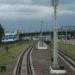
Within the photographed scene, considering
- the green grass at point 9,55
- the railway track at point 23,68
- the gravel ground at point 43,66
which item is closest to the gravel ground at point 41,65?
the gravel ground at point 43,66

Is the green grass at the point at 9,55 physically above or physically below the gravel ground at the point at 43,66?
below

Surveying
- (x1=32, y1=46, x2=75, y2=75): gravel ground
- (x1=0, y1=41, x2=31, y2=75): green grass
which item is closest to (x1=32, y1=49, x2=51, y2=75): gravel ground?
(x1=32, y1=46, x2=75, y2=75): gravel ground

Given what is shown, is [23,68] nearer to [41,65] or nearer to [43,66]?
[43,66]

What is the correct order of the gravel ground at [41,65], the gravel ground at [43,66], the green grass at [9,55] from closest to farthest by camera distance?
the gravel ground at [43,66] → the gravel ground at [41,65] → the green grass at [9,55]

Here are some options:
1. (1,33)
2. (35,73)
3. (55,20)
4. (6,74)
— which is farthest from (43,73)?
(1,33)

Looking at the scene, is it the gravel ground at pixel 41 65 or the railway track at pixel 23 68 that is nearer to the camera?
the railway track at pixel 23 68

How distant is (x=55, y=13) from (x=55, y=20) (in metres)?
0.66

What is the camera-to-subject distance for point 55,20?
36500 mm

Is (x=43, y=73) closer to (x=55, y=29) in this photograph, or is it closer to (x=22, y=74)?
(x=22, y=74)

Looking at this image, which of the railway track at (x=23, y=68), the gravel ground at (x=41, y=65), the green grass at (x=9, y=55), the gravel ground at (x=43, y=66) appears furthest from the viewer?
the green grass at (x=9, y=55)

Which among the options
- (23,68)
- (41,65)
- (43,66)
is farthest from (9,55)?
(23,68)

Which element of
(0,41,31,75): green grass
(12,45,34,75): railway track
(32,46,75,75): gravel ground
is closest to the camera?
(12,45,34,75): railway track

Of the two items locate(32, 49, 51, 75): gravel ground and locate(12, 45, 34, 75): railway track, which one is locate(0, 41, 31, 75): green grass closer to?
locate(12, 45, 34, 75): railway track

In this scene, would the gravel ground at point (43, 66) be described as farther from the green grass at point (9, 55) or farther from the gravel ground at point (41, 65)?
the green grass at point (9, 55)
